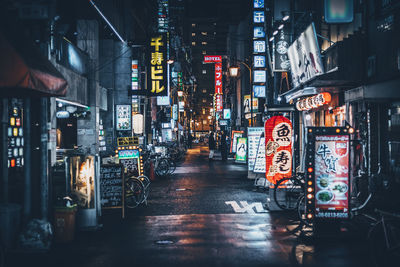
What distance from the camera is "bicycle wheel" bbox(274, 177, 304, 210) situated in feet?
39.0

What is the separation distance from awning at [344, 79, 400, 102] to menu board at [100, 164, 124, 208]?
836 cm

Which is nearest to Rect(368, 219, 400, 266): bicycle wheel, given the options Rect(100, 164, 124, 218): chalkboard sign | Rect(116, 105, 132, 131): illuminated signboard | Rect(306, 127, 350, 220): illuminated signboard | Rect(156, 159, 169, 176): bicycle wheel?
Rect(306, 127, 350, 220): illuminated signboard

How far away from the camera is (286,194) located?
11.9m

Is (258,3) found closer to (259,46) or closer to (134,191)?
(259,46)

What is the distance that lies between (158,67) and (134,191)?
41.8 ft

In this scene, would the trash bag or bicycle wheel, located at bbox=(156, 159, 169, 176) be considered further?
bicycle wheel, located at bbox=(156, 159, 169, 176)

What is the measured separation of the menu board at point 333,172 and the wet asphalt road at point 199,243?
0.74m

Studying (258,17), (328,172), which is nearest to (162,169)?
(258,17)

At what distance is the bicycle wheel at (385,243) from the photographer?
236 inches

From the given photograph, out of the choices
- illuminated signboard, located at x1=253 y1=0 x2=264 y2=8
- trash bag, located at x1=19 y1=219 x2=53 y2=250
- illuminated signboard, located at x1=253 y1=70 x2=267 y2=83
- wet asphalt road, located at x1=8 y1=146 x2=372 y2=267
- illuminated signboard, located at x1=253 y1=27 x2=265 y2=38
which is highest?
illuminated signboard, located at x1=253 y1=0 x2=264 y2=8

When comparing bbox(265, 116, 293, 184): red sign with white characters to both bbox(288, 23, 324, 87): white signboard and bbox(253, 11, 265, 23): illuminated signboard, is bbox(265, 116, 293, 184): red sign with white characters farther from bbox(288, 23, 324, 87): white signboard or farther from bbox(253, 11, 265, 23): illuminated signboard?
bbox(253, 11, 265, 23): illuminated signboard

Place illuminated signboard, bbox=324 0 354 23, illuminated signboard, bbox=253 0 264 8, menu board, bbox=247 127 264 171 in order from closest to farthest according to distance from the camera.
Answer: illuminated signboard, bbox=324 0 354 23
menu board, bbox=247 127 264 171
illuminated signboard, bbox=253 0 264 8

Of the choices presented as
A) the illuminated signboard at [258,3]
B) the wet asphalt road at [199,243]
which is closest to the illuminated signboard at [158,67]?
the illuminated signboard at [258,3]

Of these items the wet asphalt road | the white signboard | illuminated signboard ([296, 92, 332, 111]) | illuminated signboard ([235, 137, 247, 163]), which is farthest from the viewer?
illuminated signboard ([235, 137, 247, 163])
